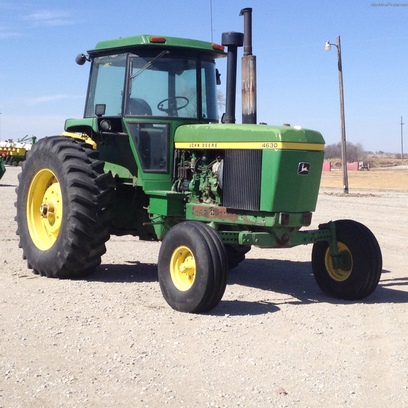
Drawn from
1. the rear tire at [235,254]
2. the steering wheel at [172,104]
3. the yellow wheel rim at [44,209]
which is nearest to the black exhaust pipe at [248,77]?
the steering wheel at [172,104]

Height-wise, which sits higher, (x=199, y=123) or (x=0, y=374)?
(x=199, y=123)

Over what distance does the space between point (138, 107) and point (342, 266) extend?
2945mm

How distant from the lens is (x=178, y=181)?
352 inches

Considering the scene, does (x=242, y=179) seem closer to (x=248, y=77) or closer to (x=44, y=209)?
(x=248, y=77)

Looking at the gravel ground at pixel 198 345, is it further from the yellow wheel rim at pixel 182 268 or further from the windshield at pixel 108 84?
the windshield at pixel 108 84

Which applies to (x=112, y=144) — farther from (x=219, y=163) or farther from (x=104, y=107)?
(x=219, y=163)

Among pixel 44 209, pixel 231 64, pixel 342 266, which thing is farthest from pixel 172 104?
pixel 342 266

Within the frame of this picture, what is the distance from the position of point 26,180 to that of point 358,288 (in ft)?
14.3

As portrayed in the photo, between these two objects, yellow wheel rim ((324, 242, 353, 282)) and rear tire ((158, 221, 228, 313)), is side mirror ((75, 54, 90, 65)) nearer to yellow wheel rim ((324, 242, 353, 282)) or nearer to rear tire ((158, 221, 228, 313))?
rear tire ((158, 221, 228, 313))

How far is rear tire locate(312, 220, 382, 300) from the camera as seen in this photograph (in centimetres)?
834

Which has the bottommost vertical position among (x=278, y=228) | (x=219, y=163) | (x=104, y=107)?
(x=278, y=228)

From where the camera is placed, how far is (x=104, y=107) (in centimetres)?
906

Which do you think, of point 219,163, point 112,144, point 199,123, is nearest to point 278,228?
point 219,163

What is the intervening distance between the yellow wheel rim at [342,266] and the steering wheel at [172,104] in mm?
2404
